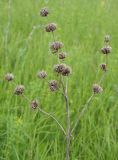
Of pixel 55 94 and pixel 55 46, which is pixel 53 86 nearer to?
pixel 55 46

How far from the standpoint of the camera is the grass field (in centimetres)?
236

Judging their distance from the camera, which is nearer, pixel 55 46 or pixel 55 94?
pixel 55 46

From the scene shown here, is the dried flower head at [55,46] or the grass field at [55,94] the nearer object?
the dried flower head at [55,46]

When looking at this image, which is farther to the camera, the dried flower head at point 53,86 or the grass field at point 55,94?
the grass field at point 55,94

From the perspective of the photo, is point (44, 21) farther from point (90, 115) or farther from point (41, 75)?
point (41, 75)

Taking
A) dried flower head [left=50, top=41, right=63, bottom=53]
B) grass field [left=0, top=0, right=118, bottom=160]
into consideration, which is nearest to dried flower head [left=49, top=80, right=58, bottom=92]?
dried flower head [left=50, top=41, right=63, bottom=53]

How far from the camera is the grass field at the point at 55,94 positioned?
236 centimetres

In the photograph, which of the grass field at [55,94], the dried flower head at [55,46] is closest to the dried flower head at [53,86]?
the dried flower head at [55,46]

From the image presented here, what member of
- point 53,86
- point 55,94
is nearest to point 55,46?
point 53,86

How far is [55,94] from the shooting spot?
112 inches

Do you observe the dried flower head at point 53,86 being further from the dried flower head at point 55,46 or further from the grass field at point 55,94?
the grass field at point 55,94

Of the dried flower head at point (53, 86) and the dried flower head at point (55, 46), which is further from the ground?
the dried flower head at point (55, 46)

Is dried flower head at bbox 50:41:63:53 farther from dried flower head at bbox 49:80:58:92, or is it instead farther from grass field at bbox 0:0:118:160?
grass field at bbox 0:0:118:160

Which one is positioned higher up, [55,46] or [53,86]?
[55,46]
